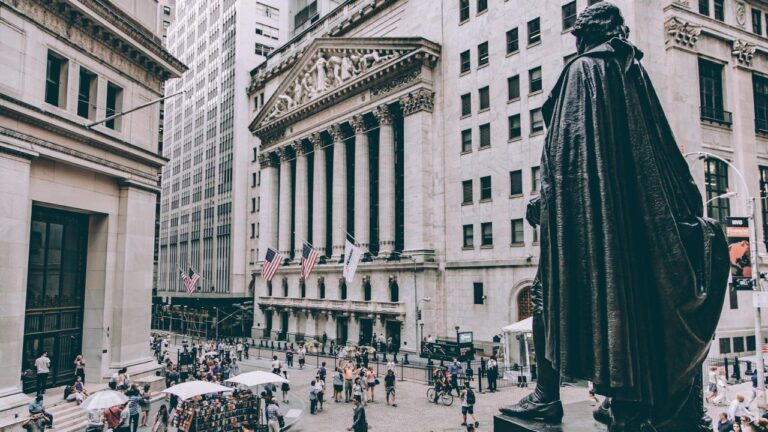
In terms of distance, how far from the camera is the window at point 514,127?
40487mm

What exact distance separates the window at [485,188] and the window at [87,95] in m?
27.2

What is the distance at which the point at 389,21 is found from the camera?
176ft

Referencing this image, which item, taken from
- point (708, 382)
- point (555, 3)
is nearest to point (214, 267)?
point (555, 3)

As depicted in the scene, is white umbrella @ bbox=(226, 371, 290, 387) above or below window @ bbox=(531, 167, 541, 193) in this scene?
below

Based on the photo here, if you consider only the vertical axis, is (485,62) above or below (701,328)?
above

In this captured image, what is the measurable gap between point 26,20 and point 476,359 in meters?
33.7

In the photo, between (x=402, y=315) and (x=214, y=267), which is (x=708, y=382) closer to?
(x=402, y=315)

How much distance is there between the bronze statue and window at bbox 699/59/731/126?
35659 mm

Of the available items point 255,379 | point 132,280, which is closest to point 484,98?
point 132,280

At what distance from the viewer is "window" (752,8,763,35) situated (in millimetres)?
39094

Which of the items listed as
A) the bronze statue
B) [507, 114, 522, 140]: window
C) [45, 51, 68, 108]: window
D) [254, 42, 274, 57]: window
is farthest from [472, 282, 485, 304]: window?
[254, 42, 274, 57]: window

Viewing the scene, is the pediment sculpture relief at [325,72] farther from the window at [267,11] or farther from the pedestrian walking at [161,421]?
the pedestrian walking at [161,421]

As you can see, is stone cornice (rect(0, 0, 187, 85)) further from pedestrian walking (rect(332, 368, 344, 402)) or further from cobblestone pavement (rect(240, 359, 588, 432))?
cobblestone pavement (rect(240, 359, 588, 432))

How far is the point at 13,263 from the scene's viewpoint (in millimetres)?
20781
